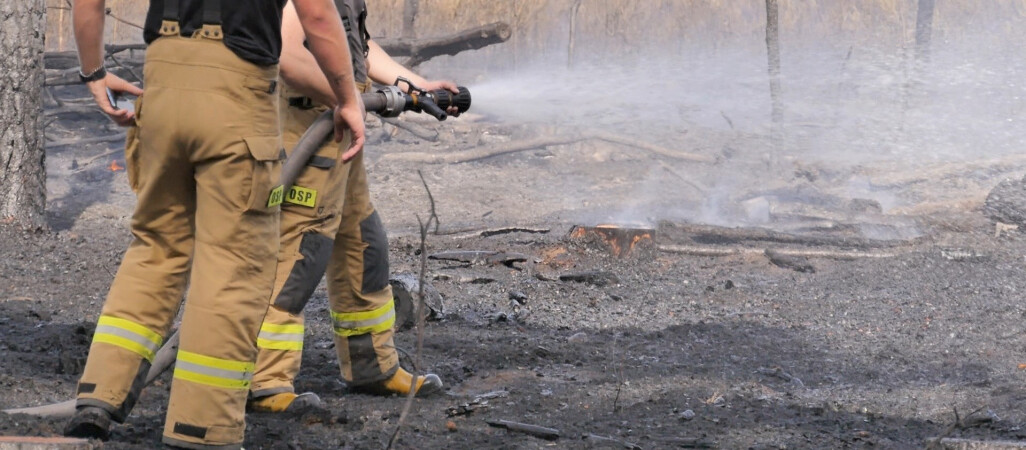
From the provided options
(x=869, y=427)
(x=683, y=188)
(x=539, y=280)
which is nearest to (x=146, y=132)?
(x=869, y=427)

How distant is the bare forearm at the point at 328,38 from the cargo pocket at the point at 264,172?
10.6 inches

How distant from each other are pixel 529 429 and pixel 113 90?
75.0 inches

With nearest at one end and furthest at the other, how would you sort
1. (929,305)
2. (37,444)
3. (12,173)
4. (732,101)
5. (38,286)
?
(37,444)
(38,286)
(929,305)
(12,173)
(732,101)

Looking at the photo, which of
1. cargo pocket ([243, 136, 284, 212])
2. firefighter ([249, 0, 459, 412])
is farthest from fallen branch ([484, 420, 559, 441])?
cargo pocket ([243, 136, 284, 212])

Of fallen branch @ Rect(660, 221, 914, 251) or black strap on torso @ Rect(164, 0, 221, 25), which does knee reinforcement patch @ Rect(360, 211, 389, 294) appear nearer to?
black strap on torso @ Rect(164, 0, 221, 25)

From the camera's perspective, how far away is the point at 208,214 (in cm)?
287

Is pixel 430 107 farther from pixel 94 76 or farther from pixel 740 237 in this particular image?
pixel 740 237

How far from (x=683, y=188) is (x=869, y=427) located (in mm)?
10212

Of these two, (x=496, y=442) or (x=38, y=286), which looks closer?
(x=496, y=442)

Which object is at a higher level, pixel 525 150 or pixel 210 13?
pixel 210 13

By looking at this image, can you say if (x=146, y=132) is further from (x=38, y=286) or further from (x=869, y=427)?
(x=38, y=286)

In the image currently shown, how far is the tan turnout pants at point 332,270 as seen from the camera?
356cm

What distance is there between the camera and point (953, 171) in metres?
14.1

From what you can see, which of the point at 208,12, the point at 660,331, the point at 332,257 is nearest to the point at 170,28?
the point at 208,12
